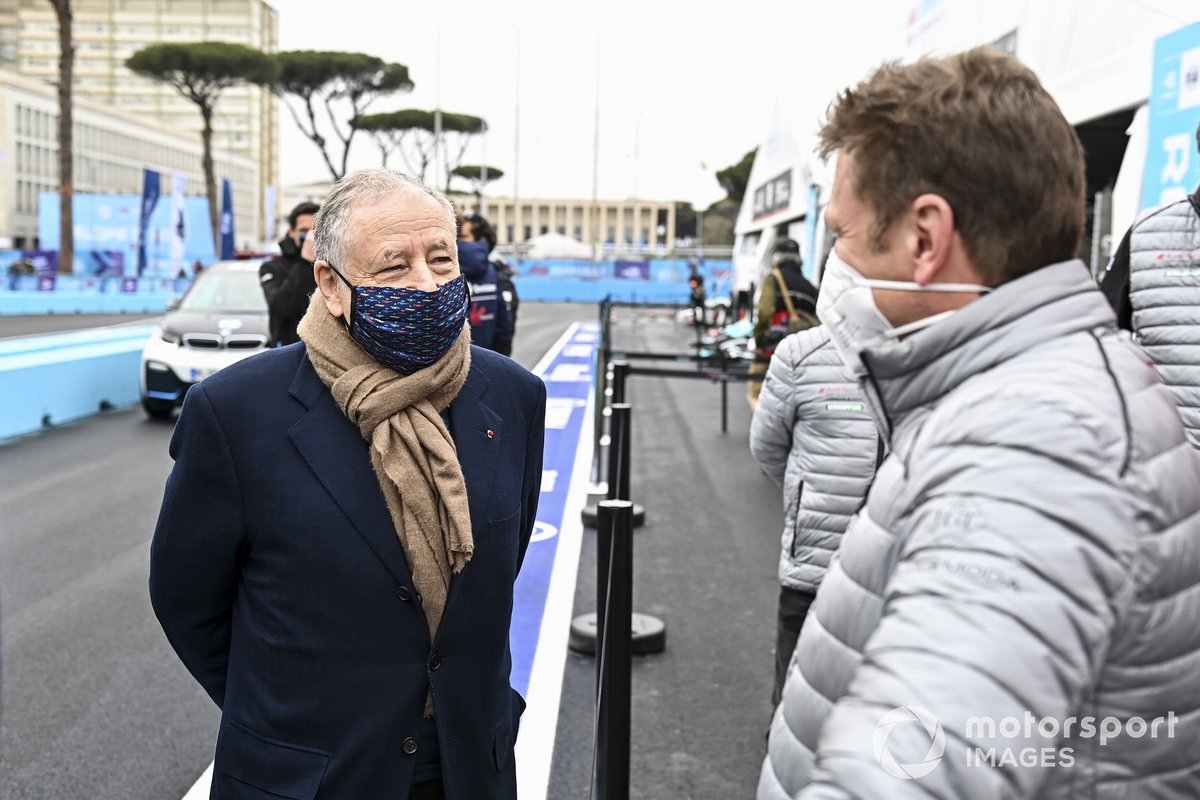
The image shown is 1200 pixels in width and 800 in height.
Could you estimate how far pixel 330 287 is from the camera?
237 centimetres

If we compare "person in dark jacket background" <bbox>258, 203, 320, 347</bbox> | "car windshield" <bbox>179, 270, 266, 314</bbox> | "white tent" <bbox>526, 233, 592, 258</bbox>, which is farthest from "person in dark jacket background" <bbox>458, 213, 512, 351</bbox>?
"white tent" <bbox>526, 233, 592, 258</bbox>

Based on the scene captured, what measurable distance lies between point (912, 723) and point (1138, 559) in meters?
0.28

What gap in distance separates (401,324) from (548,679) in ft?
10.1

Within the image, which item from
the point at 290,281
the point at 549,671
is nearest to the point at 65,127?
the point at 290,281

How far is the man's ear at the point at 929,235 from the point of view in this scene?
130 cm

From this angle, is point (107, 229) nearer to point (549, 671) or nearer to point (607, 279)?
point (607, 279)

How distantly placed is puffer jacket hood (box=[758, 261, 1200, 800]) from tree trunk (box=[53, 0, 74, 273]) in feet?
126

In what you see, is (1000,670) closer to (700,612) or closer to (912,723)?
(912,723)

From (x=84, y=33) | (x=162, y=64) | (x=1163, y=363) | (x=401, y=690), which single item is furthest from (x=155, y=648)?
(x=84, y=33)

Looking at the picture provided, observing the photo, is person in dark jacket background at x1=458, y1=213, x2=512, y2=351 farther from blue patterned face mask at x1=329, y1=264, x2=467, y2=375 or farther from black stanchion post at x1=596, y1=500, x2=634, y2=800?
blue patterned face mask at x1=329, y1=264, x2=467, y2=375

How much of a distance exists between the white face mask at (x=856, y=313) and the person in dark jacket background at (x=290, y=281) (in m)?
6.11

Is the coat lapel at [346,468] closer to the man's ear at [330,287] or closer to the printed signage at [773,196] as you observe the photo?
the man's ear at [330,287]

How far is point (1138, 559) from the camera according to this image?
1091mm

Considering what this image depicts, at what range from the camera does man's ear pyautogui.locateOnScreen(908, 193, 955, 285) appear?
1.30 metres
